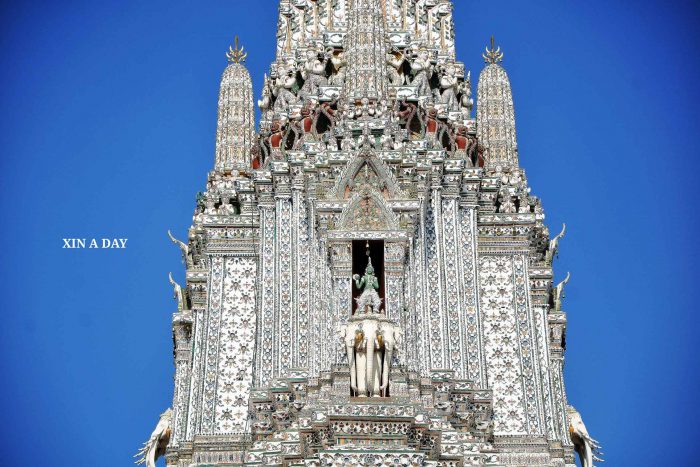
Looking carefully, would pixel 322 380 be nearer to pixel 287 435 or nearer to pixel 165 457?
pixel 287 435

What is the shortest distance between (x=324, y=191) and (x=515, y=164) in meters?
8.39

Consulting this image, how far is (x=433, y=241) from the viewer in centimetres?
5047

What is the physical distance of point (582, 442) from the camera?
169ft

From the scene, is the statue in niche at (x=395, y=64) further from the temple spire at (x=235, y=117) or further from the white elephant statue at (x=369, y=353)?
the white elephant statue at (x=369, y=353)

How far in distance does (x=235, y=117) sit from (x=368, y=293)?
13.9 m

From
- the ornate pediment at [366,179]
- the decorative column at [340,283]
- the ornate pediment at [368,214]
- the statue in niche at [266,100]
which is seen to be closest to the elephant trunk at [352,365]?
the decorative column at [340,283]

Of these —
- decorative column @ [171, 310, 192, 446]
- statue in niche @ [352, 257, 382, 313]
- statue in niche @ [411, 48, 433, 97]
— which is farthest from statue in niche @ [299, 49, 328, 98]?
statue in niche @ [352, 257, 382, 313]

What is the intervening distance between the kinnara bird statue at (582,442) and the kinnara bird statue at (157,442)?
38.0 ft

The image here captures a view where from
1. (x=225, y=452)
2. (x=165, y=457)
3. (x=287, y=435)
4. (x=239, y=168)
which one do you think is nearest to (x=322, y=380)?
(x=287, y=435)

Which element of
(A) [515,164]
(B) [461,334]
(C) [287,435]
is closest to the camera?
(C) [287,435]

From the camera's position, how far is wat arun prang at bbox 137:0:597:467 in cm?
4559

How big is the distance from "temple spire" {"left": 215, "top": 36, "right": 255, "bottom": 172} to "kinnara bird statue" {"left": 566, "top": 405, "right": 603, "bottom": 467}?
1284cm

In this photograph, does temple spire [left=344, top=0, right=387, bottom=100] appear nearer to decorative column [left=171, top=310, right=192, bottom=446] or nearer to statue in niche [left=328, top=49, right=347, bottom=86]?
statue in niche [left=328, top=49, right=347, bottom=86]

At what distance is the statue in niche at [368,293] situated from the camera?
4612 cm
